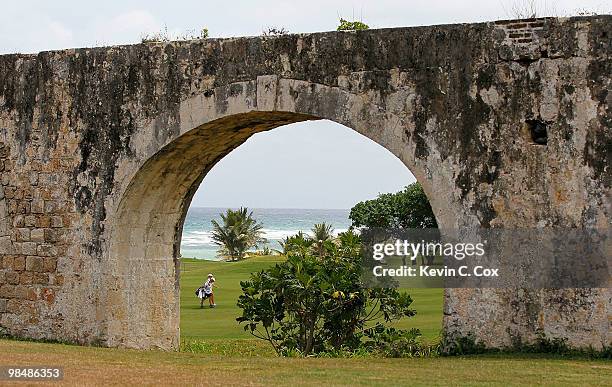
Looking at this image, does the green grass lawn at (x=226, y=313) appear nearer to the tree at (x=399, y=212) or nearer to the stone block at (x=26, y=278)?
the stone block at (x=26, y=278)

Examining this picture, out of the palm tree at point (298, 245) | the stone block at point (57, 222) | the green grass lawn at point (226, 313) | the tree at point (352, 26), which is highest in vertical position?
Result: the tree at point (352, 26)

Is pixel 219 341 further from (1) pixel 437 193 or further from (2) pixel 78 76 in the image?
(1) pixel 437 193

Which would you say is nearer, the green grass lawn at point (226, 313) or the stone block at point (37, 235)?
the stone block at point (37, 235)

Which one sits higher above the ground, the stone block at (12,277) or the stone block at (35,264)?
the stone block at (35,264)

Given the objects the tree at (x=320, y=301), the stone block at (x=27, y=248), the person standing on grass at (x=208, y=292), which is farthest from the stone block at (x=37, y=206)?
the person standing on grass at (x=208, y=292)

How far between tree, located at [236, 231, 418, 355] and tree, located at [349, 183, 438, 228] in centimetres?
2419

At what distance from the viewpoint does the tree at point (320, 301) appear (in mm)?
11336

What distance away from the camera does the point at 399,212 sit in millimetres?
36656

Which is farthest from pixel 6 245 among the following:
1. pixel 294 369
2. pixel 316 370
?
pixel 316 370

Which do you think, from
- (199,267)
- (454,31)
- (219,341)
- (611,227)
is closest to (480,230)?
(611,227)

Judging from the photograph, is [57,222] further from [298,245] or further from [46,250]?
[298,245]

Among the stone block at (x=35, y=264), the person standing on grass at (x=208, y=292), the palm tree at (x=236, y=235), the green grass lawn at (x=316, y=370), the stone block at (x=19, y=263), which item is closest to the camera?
the green grass lawn at (x=316, y=370)

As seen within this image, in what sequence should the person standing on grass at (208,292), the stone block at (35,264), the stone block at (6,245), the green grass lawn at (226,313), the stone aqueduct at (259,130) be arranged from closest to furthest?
the stone aqueduct at (259,130), the stone block at (35,264), the stone block at (6,245), the green grass lawn at (226,313), the person standing on grass at (208,292)

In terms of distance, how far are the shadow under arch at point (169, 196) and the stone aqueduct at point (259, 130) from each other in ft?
0.06
